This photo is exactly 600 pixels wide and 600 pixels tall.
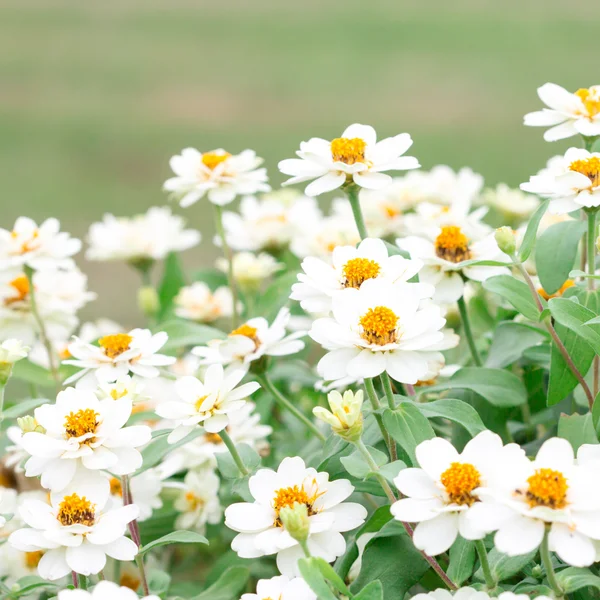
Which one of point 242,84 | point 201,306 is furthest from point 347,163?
point 242,84

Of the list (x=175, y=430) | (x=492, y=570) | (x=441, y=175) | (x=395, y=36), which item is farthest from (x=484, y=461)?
(x=395, y=36)

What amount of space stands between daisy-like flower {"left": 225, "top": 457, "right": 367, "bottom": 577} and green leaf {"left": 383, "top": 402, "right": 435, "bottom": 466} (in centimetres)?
5

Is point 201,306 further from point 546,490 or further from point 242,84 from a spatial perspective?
point 242,84

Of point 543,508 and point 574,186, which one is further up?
point 574,186

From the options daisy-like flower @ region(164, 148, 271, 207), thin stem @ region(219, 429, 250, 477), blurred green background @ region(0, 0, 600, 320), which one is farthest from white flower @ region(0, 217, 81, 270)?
blurred green background @ region(0, 0, 600, 320)

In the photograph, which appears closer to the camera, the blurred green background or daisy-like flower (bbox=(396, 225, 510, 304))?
daisy-like flower (bbox=(396, 225, 510, 304))

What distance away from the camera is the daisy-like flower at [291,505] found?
625 millimetres

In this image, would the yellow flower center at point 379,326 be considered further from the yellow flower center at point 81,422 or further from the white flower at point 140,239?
the white flower at point 140,239

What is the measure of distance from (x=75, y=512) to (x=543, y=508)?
0.31 metres

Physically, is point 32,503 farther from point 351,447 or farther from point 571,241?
point 571,241

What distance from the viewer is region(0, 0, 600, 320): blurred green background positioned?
3438 mm

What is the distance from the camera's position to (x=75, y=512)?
0.65 meters

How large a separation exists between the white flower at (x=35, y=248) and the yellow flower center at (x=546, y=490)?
0.59 meters

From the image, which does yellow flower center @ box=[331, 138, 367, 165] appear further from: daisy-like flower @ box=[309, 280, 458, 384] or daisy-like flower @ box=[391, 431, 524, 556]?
daisy-like flower @ box=[391, 431, 524, 556]
